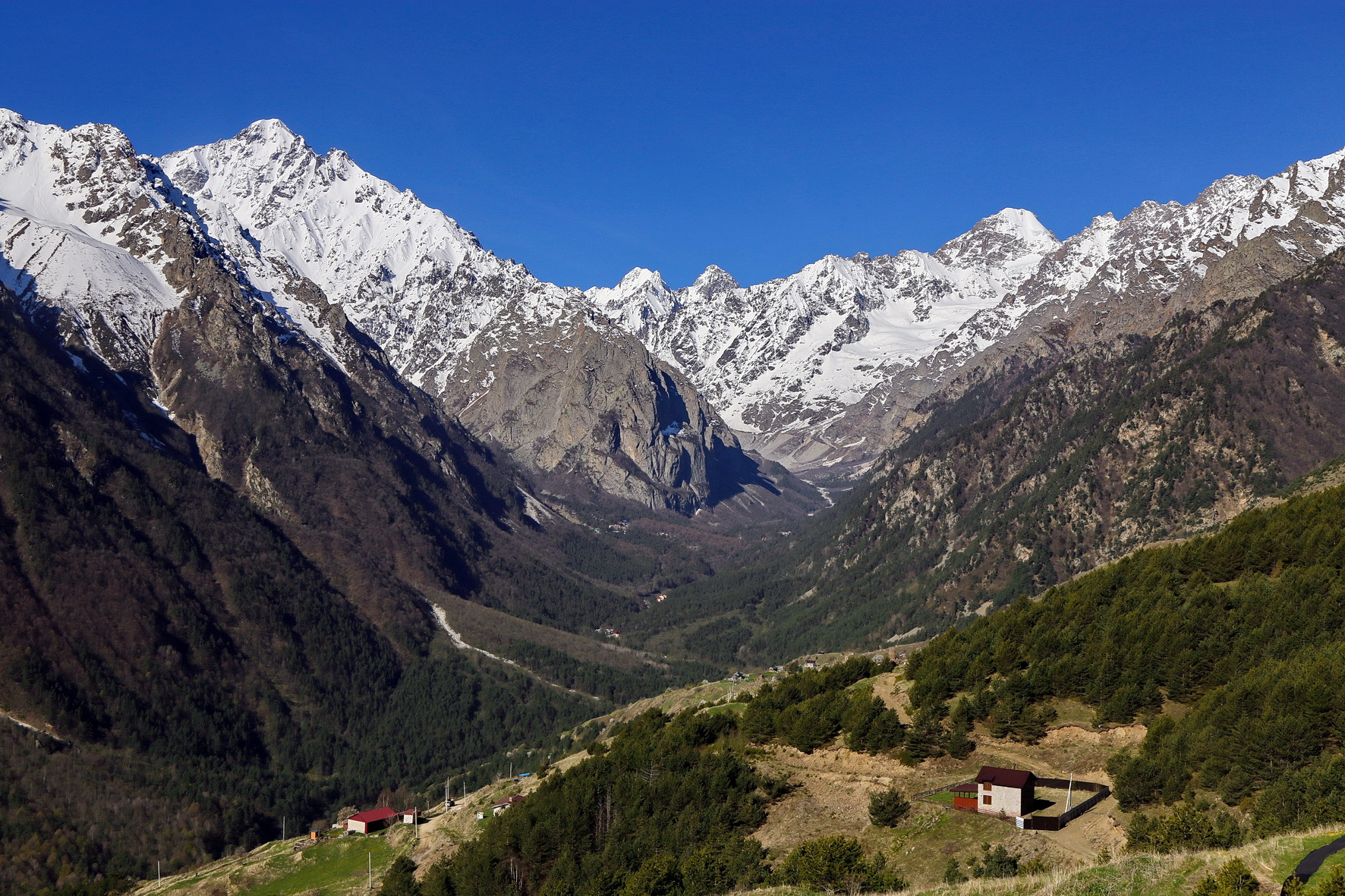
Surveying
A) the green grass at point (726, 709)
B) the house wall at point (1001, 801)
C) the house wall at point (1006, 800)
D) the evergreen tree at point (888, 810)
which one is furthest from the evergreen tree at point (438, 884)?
the house wall at point (1006, 800)

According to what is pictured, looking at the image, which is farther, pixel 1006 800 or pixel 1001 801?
pixel 1001 801

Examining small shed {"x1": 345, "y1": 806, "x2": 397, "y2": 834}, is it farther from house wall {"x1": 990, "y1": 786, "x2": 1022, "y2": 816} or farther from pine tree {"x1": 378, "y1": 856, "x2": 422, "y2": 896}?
house wall {"x1": 990, "y1": 786, "x2": 1022, "y2": 816}

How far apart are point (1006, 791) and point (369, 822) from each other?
336 feet

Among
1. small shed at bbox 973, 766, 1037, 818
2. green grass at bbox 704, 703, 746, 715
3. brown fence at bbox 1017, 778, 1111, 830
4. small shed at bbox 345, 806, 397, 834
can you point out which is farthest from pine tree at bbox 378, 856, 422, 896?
brown fence at bbox 1017, 778, 1111, 830

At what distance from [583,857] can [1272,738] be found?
5650cm

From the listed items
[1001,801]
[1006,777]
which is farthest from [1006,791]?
[1006,777]

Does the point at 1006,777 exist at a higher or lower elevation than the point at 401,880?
higher

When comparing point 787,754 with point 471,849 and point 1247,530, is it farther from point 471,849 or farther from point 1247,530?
point 1247,530

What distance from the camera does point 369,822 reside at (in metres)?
148

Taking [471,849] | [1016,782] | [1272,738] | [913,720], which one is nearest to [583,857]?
[471,849]

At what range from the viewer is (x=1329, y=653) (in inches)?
3127

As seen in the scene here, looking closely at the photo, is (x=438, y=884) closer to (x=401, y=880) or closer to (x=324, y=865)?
(x=401, y=880)

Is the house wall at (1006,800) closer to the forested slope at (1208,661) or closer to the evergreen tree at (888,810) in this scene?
the evergreen tree at (888,810)

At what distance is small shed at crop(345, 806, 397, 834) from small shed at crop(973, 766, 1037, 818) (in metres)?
98.6
